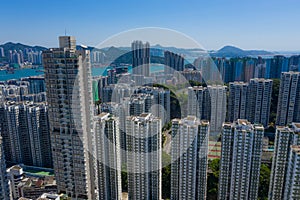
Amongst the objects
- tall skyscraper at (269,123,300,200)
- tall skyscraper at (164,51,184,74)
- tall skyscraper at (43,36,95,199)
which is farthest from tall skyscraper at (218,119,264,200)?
tall skyscraper at (164,51,184,74)

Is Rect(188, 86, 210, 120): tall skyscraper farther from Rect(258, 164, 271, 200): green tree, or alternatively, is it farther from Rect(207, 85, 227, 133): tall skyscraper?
Rect(258, 164, 271, 200): green tree

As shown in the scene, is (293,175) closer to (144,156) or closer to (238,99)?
(144,156)

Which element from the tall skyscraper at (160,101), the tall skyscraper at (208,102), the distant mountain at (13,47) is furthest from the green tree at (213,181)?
the distant mountain at (13,47)

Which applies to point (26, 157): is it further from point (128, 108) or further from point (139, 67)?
point (139, 67)

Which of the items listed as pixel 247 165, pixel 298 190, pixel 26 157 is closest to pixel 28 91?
pixel 26 157

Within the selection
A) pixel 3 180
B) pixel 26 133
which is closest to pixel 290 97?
pixel 3 180

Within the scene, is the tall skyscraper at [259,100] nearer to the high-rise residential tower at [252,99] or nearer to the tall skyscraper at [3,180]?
the high-rise residential tower at [252,99]

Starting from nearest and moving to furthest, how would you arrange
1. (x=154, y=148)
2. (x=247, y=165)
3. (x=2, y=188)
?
(x=2, y=188) < (x=247, y=165) < (x=154, y=148)
